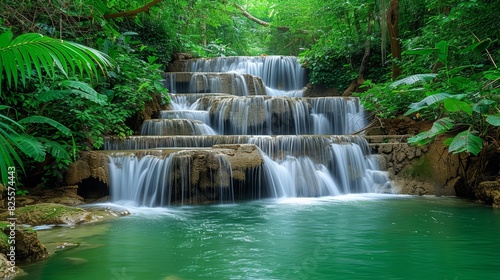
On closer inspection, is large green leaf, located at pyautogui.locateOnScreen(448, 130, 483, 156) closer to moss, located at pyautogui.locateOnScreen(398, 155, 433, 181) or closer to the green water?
the green water

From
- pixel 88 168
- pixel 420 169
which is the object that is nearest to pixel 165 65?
pixel 88 168

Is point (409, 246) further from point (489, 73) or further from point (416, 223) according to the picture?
point (489, 73)

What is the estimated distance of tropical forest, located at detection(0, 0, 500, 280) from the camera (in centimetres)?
397

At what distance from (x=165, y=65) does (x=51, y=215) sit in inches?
464

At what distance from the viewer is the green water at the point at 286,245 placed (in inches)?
149

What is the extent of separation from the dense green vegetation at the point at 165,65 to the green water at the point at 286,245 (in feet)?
4.34

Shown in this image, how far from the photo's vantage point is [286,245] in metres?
4.79

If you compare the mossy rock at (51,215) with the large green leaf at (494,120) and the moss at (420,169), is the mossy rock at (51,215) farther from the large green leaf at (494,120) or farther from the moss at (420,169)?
the moss at (420,169)

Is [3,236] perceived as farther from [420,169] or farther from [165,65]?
[165,65]

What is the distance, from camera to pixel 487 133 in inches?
317

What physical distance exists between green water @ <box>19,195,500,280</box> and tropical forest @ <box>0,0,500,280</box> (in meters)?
0.03

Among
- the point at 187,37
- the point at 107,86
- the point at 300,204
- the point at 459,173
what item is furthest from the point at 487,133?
the point at 187,37

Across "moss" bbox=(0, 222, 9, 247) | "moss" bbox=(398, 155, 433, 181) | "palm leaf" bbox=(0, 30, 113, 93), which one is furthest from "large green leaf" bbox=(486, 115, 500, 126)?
"moss" bbox=(0, 222, 9, 247)

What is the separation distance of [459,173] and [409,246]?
5.09 metres
